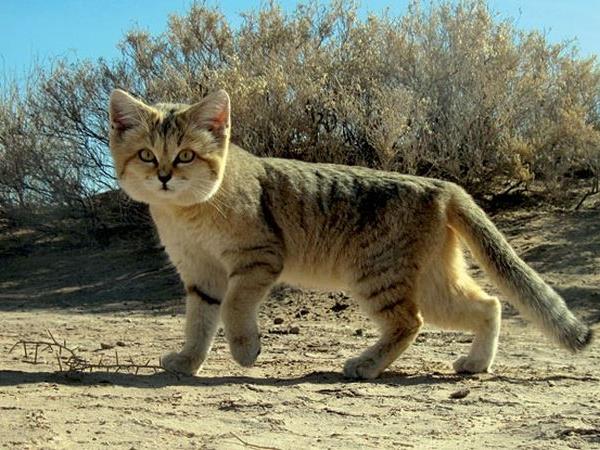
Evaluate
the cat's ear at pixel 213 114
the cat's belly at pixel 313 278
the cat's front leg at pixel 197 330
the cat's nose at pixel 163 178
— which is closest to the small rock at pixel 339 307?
the cat's belly at pixel 313 278

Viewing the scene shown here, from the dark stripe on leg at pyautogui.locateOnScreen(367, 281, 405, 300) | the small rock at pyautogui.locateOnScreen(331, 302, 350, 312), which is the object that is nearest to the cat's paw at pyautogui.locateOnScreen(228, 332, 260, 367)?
the dark stripe on leg at pyautogui.locateOnScreen(367, 281, 405, 300)

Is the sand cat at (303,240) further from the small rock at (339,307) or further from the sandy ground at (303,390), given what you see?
the small rock at (339,307)

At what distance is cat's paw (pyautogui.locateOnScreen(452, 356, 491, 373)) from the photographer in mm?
5445

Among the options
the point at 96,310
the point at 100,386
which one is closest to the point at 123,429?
the point at 100,386

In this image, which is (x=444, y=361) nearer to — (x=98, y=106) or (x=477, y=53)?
(x=477, y=53)

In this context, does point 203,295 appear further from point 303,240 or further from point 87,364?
point 87,364

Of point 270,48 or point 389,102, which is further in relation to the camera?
point 270,48

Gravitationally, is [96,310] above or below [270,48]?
below

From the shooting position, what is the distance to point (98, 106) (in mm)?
12586

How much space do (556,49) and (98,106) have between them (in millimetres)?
6381

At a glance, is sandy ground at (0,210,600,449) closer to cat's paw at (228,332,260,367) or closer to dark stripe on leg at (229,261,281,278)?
cat's paw at (228,332,260,367)

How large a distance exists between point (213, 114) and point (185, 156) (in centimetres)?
35

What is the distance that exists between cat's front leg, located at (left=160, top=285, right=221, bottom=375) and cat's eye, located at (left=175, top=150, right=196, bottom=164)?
0.81 metres

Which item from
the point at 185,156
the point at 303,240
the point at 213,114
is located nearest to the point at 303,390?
the point at 303,240
